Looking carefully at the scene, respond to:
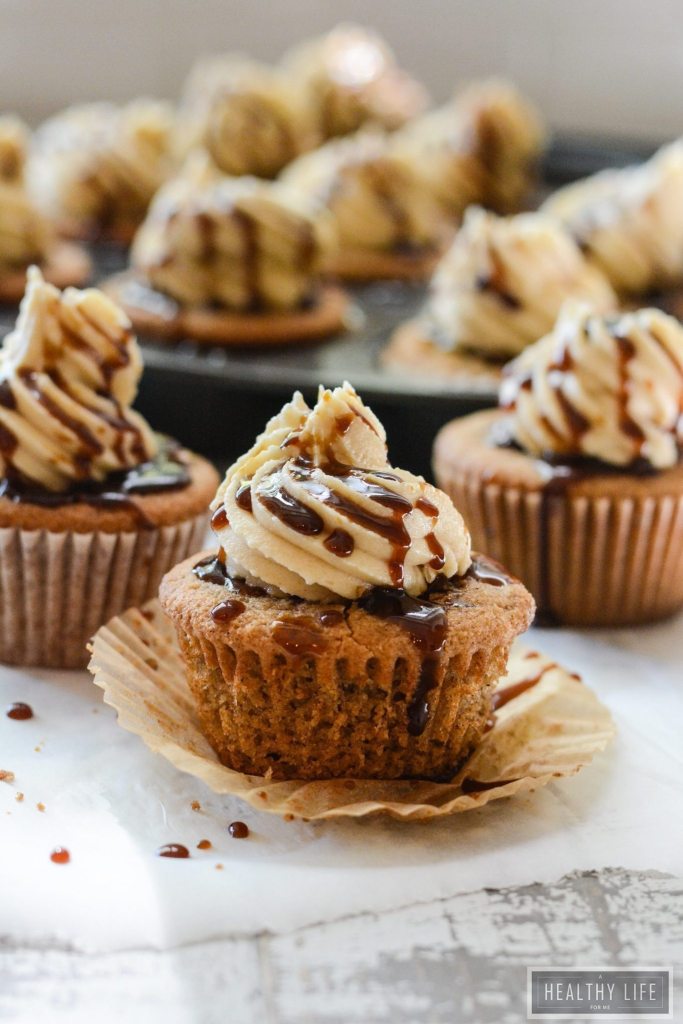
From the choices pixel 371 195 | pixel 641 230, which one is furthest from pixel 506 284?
pixel 371 195

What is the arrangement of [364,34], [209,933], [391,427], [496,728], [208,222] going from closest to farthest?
[209,933] → [496,728] → [391,427] → [208,222] → [364,34]

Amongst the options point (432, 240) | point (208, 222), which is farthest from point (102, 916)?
point (432, 240)

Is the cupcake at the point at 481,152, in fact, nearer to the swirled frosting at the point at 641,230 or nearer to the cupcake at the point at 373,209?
the cupcake at the point at 373,209

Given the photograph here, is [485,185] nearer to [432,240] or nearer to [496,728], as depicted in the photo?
[432,240]

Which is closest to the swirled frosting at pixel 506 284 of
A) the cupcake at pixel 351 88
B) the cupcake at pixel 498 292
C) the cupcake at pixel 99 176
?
the cupcake at pixel 498 292

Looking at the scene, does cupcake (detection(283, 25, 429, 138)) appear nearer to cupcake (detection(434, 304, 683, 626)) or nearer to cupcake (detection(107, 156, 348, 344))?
cupcake (detection(107, 156, 348, 344))

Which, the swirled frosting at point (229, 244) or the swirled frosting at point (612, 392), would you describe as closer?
the swirled frosting at point (612, 392)
